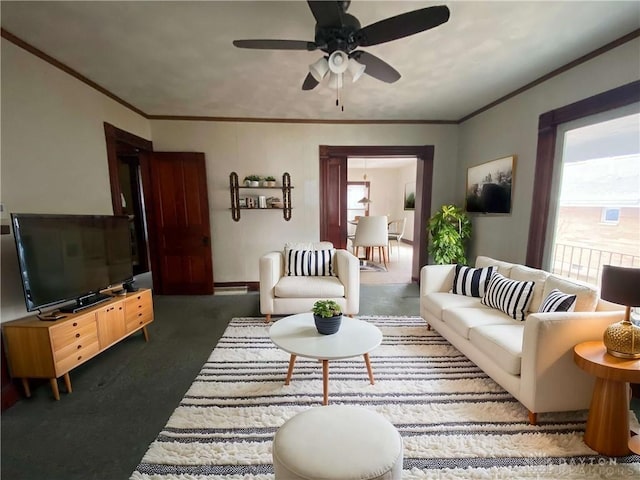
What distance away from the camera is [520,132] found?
313cm

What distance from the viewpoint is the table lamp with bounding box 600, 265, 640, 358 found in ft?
4.58

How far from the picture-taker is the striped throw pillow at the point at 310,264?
3.47 meters

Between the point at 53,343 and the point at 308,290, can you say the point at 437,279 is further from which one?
the point at 53,343

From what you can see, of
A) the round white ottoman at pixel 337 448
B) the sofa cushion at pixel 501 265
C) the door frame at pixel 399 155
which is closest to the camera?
the round white ottoman at pixel 337 448

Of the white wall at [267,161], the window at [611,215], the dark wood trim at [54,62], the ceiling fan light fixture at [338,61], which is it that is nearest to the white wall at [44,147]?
the dark wood trim at [54,62]

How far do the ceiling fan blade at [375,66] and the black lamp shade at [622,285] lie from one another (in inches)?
70.4

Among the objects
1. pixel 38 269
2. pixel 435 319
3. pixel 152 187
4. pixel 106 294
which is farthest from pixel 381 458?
pixel 152 187

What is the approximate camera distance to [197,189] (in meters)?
4.09

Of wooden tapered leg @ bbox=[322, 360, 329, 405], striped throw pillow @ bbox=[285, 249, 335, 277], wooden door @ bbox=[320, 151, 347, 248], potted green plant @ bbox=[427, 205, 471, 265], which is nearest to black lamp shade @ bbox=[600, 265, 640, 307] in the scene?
wooden tapered leg @ bbox=[322, 360, 329, 405]

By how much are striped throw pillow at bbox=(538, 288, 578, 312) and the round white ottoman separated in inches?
56.9

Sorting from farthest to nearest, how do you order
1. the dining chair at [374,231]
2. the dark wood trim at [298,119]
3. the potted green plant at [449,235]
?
the dining chair at [374,231] < the potted green plant at [449,235] < the dark wood trim at [298,119]

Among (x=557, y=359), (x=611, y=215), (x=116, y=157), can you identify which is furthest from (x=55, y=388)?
(x=611, y=215)

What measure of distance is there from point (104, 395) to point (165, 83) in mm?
2880

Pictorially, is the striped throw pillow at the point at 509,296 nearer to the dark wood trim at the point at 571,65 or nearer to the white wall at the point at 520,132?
the white wall at the point at 520,132
